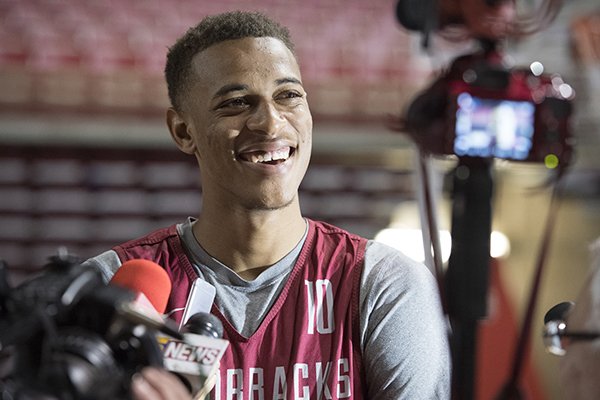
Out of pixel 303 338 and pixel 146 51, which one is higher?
pixel 146 51

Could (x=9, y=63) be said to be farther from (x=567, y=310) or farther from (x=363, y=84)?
(x=567, y=310)

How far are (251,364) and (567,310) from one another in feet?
1.85

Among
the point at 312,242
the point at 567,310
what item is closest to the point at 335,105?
the point at 312,242

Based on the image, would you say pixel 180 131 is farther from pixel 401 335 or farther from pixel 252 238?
pixel 401 335

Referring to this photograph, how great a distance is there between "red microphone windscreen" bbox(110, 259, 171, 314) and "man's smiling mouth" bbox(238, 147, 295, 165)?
0.36 metres

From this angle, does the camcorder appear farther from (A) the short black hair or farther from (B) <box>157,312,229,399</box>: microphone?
(A) the short black hair

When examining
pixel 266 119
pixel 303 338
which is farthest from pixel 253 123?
pixel 303 338

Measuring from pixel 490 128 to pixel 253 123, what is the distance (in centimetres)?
69

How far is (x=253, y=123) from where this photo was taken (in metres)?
1.48

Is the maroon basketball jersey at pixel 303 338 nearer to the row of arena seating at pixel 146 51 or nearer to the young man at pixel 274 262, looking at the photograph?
the young man at pixel 274 262

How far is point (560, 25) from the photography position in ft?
16.1

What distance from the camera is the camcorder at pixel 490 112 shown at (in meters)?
0.83

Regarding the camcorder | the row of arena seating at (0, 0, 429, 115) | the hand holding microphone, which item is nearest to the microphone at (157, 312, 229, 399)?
the hand holding microphone

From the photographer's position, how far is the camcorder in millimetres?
830
